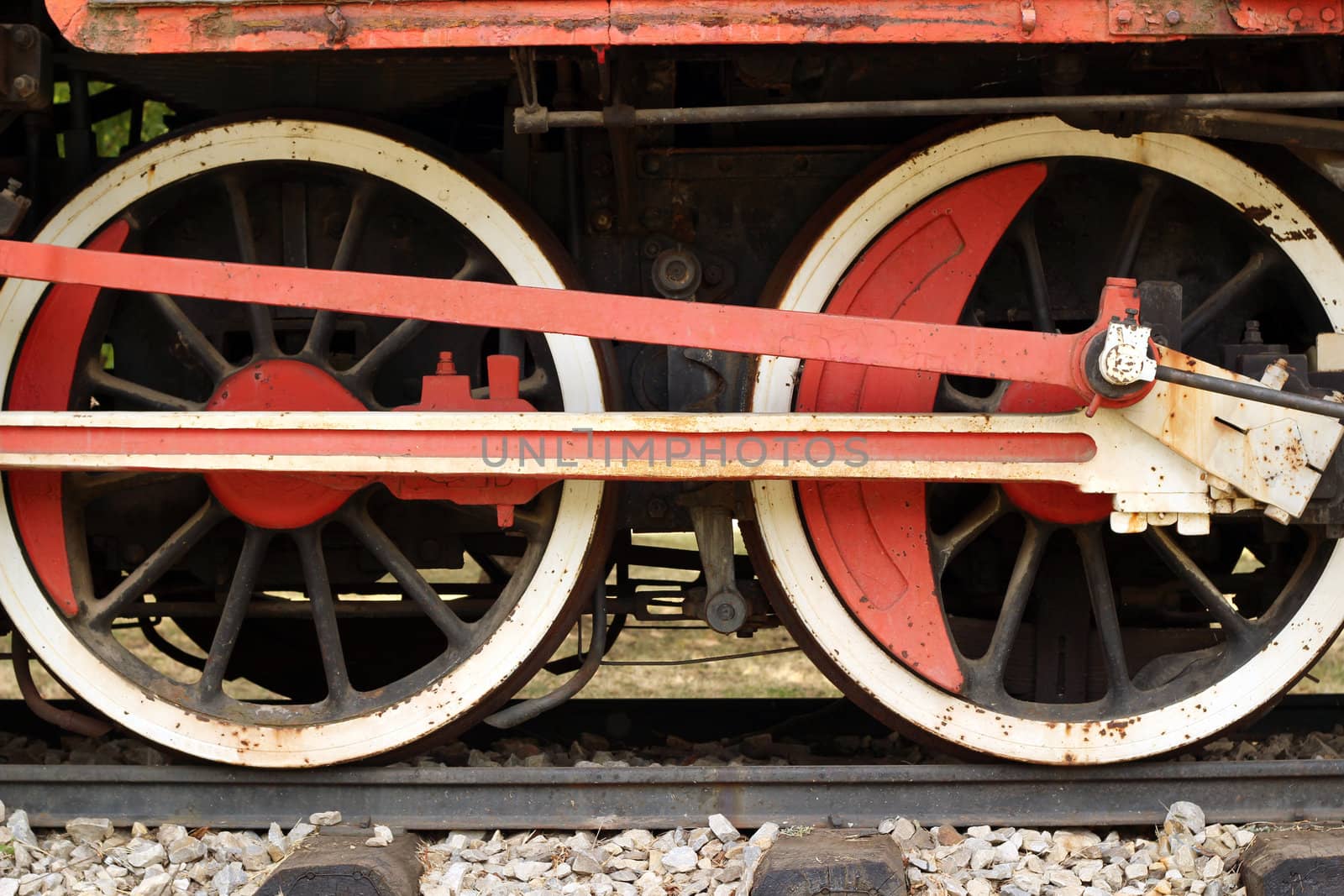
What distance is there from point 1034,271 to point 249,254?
1.62 metres

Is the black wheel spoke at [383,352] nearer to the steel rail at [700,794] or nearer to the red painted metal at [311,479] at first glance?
the red painted metal at [311,479]

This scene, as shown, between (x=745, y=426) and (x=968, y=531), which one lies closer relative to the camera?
(x=745, y=426)

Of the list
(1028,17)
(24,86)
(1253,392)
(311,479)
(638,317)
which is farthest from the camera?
(311,479)

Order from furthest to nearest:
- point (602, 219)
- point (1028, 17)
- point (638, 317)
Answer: point (602, 219)
point (638, 317)
point (1028, 17)

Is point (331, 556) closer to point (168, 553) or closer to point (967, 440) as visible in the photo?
point (168, 553)

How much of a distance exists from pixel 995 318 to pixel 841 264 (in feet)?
1.47

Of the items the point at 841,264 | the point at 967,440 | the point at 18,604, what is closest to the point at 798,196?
the point at 841,264

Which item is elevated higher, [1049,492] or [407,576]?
[1049,492]

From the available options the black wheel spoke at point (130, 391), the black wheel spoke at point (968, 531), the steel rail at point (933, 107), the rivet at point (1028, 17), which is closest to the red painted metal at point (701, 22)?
the rivet at point (1028, 17)

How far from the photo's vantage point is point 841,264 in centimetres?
267

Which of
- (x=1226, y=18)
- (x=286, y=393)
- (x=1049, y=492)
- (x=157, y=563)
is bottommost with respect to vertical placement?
(x=157, y=563)

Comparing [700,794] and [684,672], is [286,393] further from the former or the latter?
[684,672]

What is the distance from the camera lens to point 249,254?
2775mm

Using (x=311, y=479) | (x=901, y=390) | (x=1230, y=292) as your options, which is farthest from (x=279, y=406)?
(x=1230, y=292)
